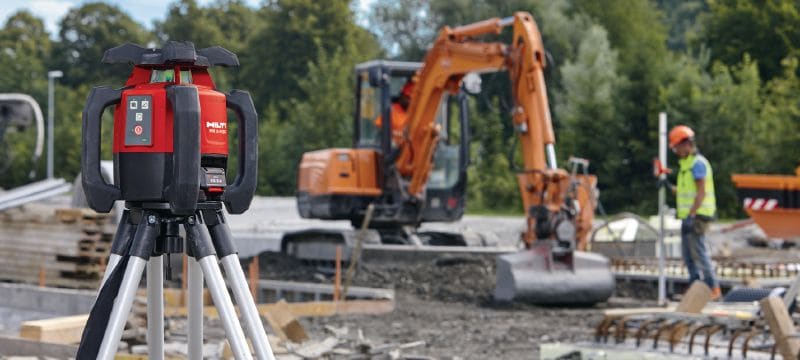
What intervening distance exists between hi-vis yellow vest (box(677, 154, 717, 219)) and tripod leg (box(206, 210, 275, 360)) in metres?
9.68

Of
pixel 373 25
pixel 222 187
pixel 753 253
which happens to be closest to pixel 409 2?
pixel 373 25

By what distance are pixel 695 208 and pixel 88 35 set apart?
6450 centimetres

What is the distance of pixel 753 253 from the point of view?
21672 millimetres

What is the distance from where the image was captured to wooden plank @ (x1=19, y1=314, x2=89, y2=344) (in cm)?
904

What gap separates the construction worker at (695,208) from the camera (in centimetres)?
1357

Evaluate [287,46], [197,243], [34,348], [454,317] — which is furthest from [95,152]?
[287,46]

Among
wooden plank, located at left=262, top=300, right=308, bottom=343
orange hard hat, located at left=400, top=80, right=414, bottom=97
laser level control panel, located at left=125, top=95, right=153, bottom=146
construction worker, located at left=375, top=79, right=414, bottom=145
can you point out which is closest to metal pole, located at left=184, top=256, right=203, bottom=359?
laser level control panel, located at left=125, top=95, right=153, bottom=146

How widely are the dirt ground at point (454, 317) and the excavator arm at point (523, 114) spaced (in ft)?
3.60

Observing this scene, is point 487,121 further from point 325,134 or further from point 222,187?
point 222,187

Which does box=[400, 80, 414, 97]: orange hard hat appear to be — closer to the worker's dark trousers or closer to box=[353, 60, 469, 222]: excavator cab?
box=[353, 60, 469, 222]: excavator cab

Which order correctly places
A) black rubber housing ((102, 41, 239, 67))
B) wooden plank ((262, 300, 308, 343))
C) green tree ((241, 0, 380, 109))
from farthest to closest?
1. green tree ((241, 0, 380, 109))
2. wooden plank ((262, 300, 308, 343))
3. black rubber housing ((102, 41, 239, 67))

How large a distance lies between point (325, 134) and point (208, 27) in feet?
58.2

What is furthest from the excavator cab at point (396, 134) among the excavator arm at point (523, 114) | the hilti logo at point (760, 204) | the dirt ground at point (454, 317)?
the hilti logo at point (760, 204)

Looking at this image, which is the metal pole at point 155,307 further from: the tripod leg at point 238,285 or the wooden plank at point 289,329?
the wooden plank at point 289,329
